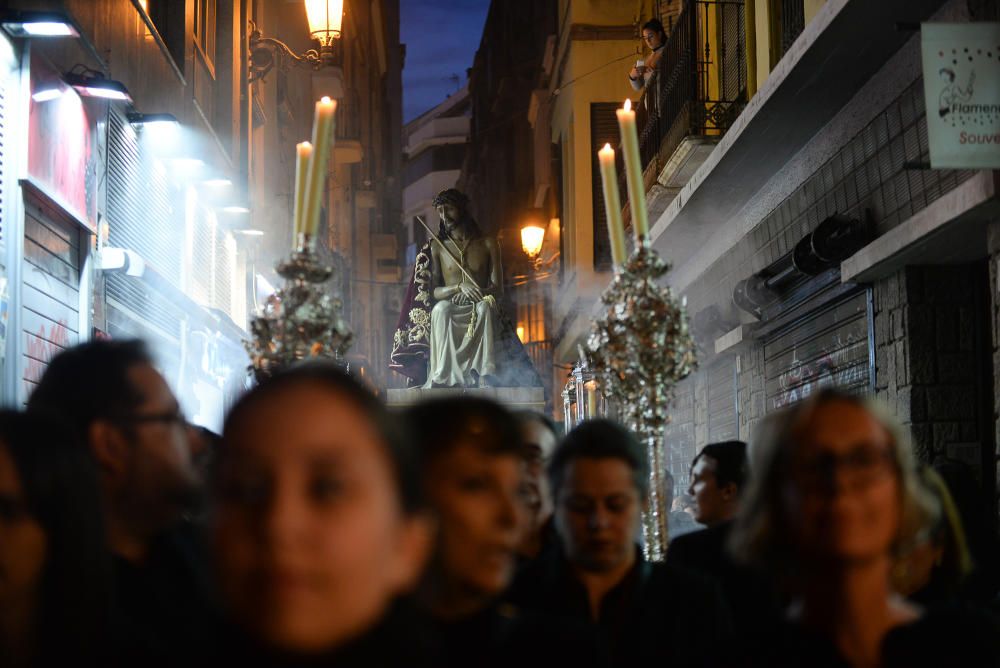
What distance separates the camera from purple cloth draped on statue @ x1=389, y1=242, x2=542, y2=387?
12.5 m

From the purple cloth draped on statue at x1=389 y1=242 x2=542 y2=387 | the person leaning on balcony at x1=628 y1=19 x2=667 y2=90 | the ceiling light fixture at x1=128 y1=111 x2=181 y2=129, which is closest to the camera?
the ceiling light fixture at x1=128 y1=111 x2=181 y2=129

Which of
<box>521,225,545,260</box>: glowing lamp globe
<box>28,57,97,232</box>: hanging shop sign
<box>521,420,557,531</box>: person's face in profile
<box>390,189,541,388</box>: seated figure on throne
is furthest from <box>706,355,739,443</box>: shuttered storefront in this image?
<box>521,420,557,531</box>: person's face in profile

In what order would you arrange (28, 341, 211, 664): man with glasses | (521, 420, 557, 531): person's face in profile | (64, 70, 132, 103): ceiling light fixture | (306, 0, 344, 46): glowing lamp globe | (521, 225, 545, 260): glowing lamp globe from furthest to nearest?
(521, 225, 545, 260): glowing lamp globe < (306, 0, 344, 46): glowing lamp globe < (64, 70, 132, 103): ceiling light fixture < (521, 420, 557, 531): person's face in profile < (28, 341, 211, 664): man with glasses

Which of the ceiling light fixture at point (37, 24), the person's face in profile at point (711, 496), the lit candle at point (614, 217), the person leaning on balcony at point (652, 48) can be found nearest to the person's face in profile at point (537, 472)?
the lit candle at point (614, 217)

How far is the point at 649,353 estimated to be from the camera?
395cm

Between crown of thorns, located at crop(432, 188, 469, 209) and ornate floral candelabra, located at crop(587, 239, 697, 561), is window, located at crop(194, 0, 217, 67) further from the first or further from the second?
ornate floral candelabra, located at crop(587, 239, 697, 561)

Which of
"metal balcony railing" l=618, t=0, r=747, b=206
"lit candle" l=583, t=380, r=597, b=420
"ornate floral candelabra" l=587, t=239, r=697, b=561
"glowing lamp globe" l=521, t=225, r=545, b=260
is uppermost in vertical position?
"glowing lamp globe" l=521, t=225, r=545, b=260

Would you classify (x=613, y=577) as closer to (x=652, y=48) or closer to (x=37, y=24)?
(x=37, y=24)

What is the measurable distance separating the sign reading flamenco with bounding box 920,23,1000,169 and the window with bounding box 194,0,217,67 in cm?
965

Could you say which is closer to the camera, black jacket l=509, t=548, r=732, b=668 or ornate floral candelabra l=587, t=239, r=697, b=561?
black jacket l=509, t=548, r=732, b=668

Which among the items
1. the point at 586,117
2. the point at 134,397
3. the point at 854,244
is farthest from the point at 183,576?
the point at 586,117

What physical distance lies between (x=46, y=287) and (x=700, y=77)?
9.28 metres

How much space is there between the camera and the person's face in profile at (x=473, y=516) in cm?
238

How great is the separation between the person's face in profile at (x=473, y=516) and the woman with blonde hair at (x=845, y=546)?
1.46ft
